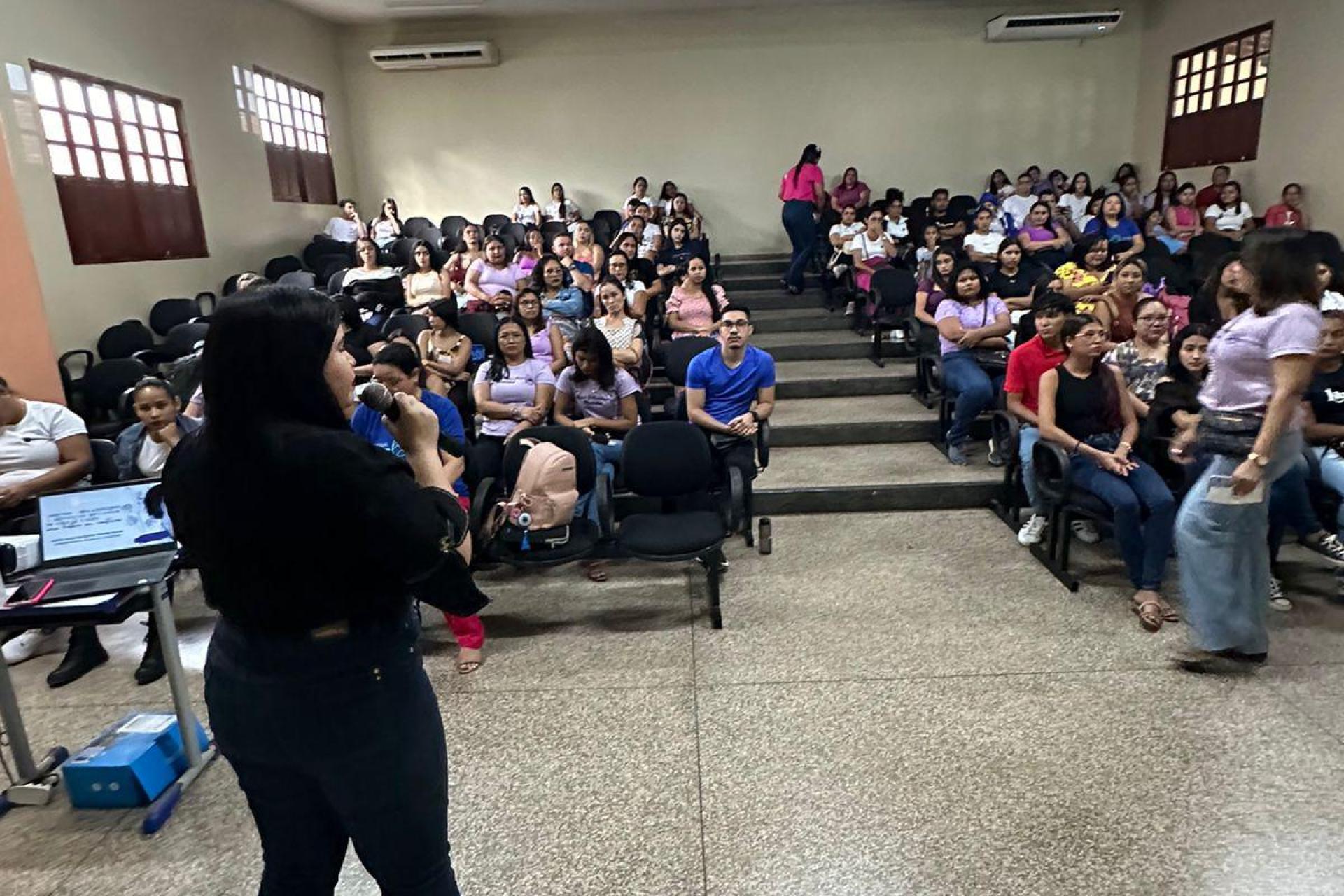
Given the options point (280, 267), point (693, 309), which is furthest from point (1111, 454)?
point (280, 267)

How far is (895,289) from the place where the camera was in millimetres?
6645

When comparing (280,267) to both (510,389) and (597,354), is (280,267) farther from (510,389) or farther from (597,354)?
(597,354)

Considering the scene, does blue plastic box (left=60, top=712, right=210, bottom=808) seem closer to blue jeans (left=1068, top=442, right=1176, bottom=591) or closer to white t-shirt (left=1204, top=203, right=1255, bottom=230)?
blue jeans (left=1068, top=442, right=1176, bottom=591)

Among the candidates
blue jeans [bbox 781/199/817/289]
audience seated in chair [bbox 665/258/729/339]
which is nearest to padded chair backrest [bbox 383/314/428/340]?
audience seated in chair [bbox 665/258/729/339]

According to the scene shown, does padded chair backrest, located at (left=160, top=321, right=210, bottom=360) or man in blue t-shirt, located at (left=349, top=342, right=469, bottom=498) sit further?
padded chair backrest, located at (left=160, top=321, right=210, bottom=360)

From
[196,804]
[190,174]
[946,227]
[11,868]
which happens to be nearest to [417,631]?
[196,804]

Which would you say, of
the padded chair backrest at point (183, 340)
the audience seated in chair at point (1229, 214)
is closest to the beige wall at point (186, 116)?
the padded chair backrest at point (183, 340)

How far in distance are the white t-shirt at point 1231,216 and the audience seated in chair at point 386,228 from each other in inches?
348

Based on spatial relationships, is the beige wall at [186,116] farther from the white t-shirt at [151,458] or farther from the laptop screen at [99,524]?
the laptop screen at [99,524]

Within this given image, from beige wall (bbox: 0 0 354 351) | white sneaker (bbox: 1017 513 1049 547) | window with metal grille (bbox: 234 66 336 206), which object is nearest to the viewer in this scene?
white sneaker (bbox: 1017 513 1049 547)

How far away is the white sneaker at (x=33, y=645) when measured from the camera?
334 centimetres

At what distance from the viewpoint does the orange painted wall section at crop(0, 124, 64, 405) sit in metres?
4.28

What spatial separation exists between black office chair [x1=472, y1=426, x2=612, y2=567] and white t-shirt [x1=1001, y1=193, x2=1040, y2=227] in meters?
6.89

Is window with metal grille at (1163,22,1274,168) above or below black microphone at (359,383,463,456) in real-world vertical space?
above
